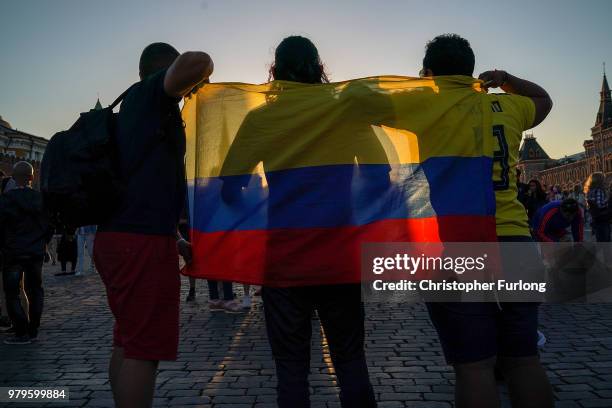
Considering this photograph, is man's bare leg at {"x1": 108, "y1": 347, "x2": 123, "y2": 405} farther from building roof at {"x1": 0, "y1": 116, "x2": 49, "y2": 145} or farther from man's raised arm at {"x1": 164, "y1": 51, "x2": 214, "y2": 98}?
building roof at {"x1": 0, "y1": 116, "x2": 49, "y2": 145}

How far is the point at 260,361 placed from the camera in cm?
533

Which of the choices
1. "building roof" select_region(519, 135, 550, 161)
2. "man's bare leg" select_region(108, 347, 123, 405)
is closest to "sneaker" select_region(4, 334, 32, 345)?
"man's bare leg" select_region(108, 347, 123, 405)

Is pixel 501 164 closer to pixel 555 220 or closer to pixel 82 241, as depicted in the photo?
pixel 555 220

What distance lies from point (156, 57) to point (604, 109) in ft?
464

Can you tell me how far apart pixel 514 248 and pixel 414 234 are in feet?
1.70

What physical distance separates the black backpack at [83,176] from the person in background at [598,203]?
1199cm

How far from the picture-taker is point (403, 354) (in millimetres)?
5457

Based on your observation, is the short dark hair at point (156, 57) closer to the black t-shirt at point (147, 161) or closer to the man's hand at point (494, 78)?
the black t-shirt at point (147, 161)

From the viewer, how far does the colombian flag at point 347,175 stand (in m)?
2.91

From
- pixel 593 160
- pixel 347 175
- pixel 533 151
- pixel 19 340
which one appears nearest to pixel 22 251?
pixel 19 340

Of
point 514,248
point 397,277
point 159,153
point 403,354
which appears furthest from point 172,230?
point 403,354

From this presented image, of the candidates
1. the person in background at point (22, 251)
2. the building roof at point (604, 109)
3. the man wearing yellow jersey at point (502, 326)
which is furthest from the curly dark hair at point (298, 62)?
the building roof at point (604, 109)

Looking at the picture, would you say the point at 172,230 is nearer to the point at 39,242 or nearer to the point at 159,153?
the point at 159,153

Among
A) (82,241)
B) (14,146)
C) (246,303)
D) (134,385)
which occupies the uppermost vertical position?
(14,146)
